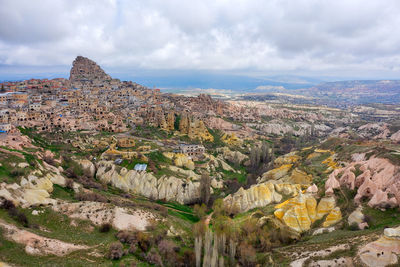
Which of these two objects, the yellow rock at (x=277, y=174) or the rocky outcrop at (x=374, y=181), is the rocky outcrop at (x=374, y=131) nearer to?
the yellow rock at (x=277, y=174)

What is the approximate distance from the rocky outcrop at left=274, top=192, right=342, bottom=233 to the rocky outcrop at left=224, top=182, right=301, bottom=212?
28.0 feet

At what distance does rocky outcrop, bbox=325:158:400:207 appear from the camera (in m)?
34.2

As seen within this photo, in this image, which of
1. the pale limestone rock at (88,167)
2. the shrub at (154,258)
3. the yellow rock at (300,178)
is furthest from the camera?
the pale limestone rock at (88,167)

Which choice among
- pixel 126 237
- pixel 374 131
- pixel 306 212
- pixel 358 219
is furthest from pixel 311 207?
pixel 374 131

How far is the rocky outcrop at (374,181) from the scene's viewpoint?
34219mm

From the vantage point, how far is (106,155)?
65.1 metres

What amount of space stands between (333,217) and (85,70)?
194 meters

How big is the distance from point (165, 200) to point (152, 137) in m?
39.4

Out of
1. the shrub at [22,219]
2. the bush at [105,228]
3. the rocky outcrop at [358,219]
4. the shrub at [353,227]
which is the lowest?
the bush at [105,228]

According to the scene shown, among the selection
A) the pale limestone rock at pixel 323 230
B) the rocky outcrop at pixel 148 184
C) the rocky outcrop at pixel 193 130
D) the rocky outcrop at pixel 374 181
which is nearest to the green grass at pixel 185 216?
the rocky outcrop at pixel 148 184

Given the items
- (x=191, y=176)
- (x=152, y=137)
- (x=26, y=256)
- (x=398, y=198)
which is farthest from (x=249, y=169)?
(x=26, y=256)

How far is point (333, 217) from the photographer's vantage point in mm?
36375

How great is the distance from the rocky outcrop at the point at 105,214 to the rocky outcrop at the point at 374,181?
117 feet

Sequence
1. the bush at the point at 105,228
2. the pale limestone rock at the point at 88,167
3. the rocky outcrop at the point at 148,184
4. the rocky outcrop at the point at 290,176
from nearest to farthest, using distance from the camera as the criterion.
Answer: the bush at the point at 105,228
the rocky outcrop at the point at 290,176
the pale limestone rock at the point at 88,167
the rocky outcrop at the point at 148,184
